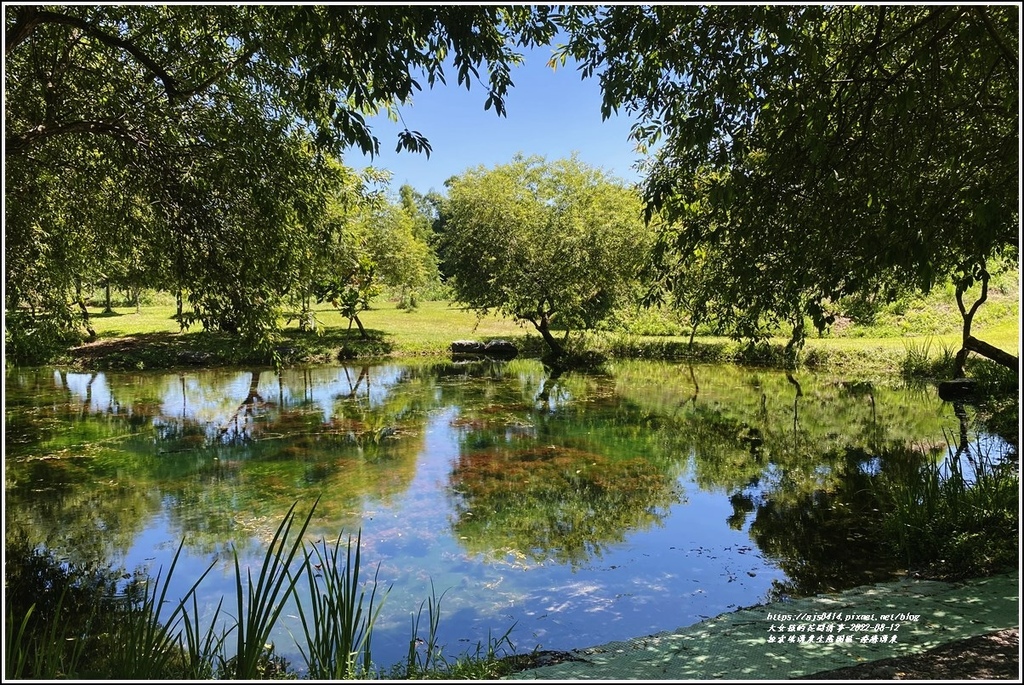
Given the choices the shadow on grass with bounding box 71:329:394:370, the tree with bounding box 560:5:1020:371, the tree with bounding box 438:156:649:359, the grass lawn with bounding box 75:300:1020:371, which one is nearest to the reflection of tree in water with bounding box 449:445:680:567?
the tree with bounding box 560:5:1020:371

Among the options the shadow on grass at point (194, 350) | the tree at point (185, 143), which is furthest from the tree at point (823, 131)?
the shadow on grass at point (194, 350)

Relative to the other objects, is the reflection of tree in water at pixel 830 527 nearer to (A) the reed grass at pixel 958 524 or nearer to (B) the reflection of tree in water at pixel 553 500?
(A) the reed grass at pixel 958 524

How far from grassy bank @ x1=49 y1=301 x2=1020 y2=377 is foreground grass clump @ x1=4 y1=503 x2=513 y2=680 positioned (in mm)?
10736

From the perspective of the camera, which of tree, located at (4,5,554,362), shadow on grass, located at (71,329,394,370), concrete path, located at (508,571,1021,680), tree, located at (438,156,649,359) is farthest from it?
tree, located at (438,156,649,359)

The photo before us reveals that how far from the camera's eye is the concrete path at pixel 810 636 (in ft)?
11.0

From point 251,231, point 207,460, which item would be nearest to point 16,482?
point 207,460

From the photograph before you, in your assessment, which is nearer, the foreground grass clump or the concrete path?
the foreground grass clump

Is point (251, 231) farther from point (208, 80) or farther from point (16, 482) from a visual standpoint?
point (16, 482)

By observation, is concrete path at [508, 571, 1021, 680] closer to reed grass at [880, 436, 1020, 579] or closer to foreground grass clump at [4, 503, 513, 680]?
reed grass at [880, 436, 1020, 579]

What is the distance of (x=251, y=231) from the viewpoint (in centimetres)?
591

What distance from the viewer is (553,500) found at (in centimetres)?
807

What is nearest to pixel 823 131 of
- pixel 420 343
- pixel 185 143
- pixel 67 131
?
pixel 185 143

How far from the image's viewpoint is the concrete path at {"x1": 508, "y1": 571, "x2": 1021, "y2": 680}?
3.34 meters

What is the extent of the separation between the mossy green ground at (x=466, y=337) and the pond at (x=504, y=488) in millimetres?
2922
